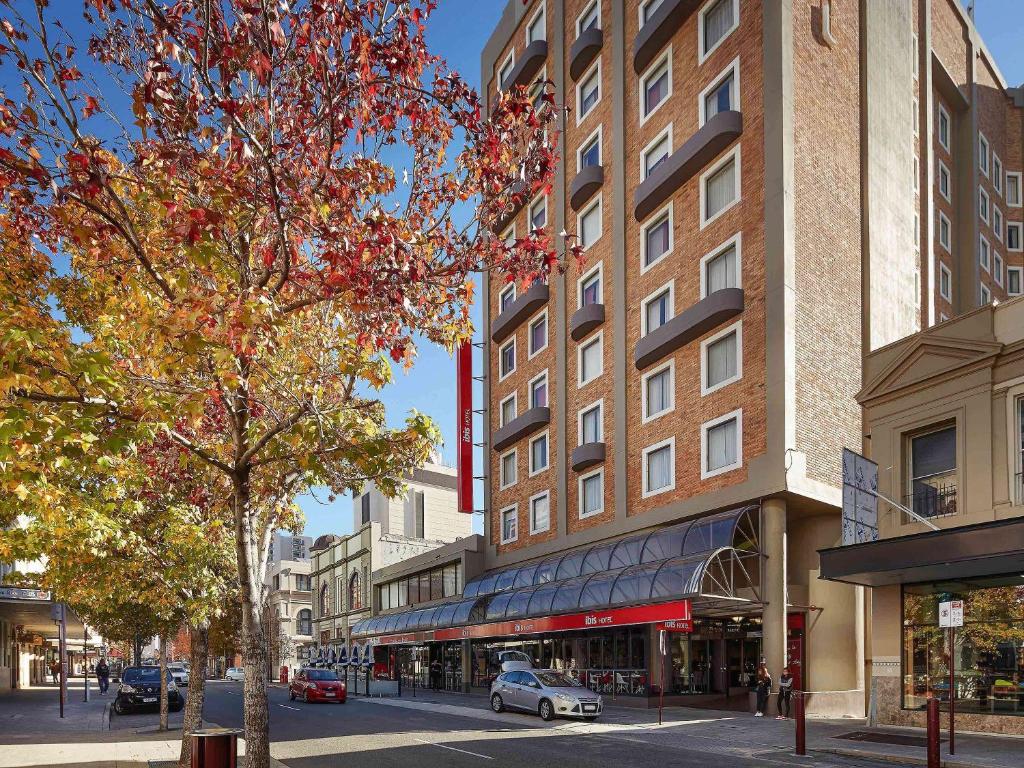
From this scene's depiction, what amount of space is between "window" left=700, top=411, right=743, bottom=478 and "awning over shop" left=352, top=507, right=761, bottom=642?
4.92 feet

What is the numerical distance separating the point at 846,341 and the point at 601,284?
10.6 metres

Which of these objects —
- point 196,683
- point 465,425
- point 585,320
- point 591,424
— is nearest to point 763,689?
point 591,424

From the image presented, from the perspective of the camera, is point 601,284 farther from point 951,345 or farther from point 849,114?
point 951,345

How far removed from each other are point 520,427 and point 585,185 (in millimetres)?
11525

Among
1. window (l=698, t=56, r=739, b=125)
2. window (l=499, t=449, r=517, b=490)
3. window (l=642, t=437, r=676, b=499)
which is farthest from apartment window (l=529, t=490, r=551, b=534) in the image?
window (l=698, t=56, r=739, b=125)

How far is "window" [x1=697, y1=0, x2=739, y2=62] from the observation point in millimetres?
31875

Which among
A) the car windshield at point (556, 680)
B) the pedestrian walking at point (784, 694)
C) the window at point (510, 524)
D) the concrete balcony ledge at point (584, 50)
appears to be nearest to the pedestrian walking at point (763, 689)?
the pedestrian walking at point (784, 694)

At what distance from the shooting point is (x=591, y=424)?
3791cm

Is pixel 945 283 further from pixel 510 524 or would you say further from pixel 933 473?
pixel 933 473

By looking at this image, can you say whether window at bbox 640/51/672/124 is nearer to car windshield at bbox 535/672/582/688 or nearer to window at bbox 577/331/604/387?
window at bbox 577/331/604/387

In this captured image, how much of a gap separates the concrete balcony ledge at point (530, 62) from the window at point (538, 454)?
16.4 meters

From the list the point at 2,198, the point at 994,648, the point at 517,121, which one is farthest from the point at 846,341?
the point at 2,198

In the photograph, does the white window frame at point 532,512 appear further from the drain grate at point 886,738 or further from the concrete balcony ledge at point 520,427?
the drain grate at point 886,738

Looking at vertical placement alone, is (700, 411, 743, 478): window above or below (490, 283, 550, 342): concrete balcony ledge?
below
